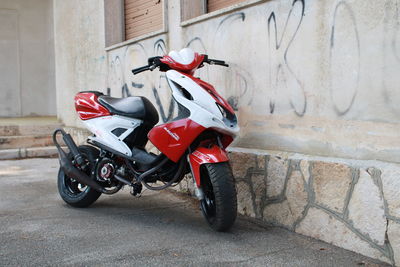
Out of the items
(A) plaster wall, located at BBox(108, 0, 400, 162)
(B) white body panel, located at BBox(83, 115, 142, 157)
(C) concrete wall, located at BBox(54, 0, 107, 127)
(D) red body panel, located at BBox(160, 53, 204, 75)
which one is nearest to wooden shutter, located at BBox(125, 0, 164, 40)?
(C) concrete wall, located at BBox(54, 0, 107, 127)

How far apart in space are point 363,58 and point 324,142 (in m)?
0.71

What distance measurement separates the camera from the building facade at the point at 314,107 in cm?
298

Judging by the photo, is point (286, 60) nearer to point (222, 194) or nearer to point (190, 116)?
point (190, 116)

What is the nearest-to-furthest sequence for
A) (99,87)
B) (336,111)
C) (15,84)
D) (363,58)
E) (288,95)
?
(363,58) < (336,111) < (288,95) < (99,87) < (15,84)

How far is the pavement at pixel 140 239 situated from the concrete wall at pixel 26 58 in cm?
924

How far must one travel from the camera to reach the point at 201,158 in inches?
134

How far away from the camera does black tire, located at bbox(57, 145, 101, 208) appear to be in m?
4.35

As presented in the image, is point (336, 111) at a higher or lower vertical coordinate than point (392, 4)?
lower

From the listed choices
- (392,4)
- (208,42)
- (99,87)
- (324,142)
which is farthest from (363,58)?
(99,87)

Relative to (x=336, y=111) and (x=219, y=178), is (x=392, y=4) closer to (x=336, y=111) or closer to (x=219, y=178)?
(x=336, y=111)

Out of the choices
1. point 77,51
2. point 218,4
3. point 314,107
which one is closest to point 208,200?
point 314,107

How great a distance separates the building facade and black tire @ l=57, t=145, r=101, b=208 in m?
1.39

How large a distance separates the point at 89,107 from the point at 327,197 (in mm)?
2381

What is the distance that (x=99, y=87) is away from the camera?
767 centimetres
